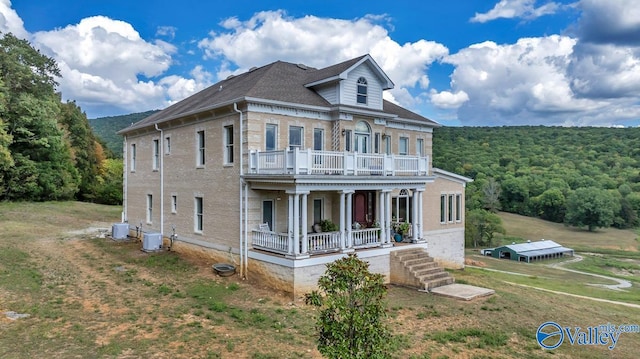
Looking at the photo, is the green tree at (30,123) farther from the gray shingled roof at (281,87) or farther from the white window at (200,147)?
the white window at (200,147)

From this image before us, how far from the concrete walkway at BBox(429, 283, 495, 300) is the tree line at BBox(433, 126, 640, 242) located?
65.0 metres

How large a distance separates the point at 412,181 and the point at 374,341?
12.8m

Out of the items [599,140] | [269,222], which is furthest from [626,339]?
[599,140]

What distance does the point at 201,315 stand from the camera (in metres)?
12.0

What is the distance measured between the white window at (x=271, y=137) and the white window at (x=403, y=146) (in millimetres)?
8005

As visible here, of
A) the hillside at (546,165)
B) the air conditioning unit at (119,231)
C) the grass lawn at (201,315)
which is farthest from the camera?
the hillside at (546,165)

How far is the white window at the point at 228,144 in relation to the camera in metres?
17.2

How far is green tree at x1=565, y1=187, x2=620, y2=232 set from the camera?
75.8 m

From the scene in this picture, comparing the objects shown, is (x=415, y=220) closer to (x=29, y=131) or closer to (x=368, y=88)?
(x=368, y=88)

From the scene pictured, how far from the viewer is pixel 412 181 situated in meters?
18.5

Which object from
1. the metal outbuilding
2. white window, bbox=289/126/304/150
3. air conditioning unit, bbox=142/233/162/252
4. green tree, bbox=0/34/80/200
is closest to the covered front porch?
white window, bbox=289/126/304/150

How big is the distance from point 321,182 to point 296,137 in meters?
3.50

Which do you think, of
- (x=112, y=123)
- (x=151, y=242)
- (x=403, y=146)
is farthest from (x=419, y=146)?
(x=112, y=123)

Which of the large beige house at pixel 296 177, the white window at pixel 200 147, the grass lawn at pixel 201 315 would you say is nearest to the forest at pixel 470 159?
the large beige house at pixel 296 177
